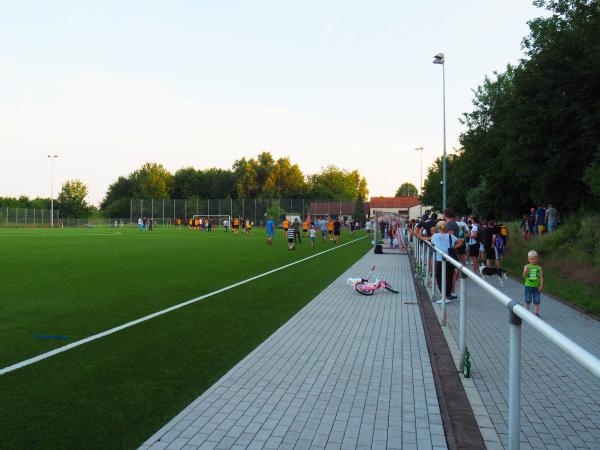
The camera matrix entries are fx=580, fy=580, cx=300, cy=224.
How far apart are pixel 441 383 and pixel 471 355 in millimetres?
675

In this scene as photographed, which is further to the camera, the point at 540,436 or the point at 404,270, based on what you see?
the point at 404,270

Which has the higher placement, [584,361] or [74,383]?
[584,361]

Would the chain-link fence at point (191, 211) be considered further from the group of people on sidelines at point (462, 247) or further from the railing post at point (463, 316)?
the railing post at point (463, 316)

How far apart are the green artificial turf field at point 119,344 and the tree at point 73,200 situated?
88.3m

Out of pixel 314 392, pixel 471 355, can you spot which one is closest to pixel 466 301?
pixel 471 355

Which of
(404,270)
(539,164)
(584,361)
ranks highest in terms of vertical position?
(539,164)

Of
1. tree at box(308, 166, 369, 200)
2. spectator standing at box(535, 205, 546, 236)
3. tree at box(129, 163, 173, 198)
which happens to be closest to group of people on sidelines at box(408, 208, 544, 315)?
Answer: spectator standing at box(535, 205, 546, 236)

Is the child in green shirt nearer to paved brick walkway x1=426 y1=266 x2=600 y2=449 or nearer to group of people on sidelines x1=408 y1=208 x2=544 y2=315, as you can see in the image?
group of people on sidelines x1=408 y1=208 x2=544 y2=315

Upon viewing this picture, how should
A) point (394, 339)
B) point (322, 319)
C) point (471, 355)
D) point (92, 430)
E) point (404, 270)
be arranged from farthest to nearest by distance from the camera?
1. point (404, 270)
2. point (322, 319)
3. point (394, 339)
4. point (471, 355)
5. point (92, 430)

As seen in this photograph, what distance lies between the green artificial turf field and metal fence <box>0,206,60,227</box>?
66.0 metres

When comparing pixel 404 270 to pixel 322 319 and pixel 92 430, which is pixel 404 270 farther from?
Result: pixel 92 430

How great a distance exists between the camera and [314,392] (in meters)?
5.15

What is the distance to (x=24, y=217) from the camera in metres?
77.2

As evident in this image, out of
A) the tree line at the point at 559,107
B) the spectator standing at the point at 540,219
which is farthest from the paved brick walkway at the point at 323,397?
the spectator standing at the point at 540,219
